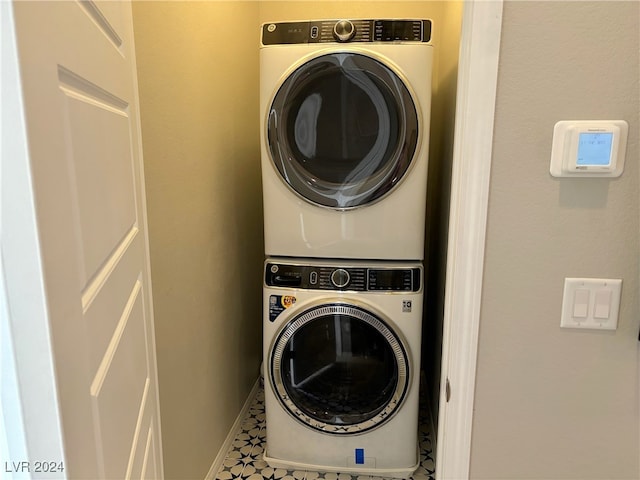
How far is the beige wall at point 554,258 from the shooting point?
2.68 feet

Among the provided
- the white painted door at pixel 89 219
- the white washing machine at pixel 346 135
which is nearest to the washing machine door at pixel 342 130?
the white washing machine at pixel 346 135

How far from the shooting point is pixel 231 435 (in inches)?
85.4

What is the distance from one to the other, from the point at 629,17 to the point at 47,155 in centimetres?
90

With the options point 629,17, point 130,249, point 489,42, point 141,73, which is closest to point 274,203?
point 141,73

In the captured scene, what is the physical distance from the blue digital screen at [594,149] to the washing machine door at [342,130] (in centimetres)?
93

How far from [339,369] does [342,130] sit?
948 millimetres

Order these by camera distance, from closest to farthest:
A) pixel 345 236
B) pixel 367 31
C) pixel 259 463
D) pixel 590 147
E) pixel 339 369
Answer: pixel 590 147
pixel 367 31
pixel 345 236
pixel 339 369
pixel 259 463

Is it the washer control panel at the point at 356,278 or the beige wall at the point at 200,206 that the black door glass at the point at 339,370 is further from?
the beige wall at the point at 200,206

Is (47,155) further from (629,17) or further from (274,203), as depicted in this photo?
(274,203)

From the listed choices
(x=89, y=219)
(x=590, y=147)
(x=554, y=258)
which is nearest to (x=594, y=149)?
(x=590, y=147)

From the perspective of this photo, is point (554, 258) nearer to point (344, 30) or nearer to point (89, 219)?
point (89, 219)

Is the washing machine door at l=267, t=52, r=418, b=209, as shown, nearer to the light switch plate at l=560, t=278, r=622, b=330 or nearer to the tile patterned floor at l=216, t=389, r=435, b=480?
the light switch plate at l=560, t=278, r=622, b=330

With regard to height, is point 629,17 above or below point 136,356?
above

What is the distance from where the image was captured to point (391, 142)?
5.79ft
